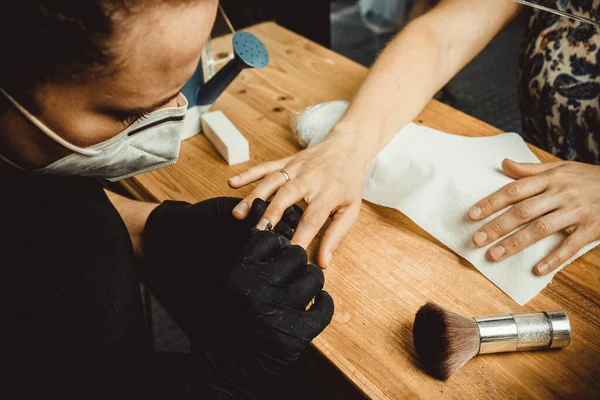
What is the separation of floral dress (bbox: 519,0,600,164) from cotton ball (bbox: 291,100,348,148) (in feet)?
2.11

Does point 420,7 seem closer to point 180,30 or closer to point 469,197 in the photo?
point 469,197

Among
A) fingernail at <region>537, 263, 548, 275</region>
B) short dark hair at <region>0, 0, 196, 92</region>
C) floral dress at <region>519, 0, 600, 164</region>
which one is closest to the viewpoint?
short dark hair at <region>0, 0, 196, 92</region>

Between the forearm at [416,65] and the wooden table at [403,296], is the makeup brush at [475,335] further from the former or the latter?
the forearm at [416,65]

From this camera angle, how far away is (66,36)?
0.51 metres

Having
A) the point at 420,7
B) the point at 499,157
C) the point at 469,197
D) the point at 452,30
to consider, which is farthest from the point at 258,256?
the point at 420,7

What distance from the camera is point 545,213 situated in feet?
2.93

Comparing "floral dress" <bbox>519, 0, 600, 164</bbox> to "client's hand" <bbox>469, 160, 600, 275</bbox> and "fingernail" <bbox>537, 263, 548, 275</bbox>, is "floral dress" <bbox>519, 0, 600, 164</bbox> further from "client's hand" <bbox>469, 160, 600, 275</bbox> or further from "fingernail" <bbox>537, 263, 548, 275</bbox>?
"fingernail" <bbox>537, 263, 548, 275</bbox>

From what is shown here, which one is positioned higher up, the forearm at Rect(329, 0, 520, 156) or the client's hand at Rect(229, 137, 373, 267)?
the forearm at Rect(329, 0, 520, 156)

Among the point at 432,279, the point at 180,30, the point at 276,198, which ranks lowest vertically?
the point at 432,279

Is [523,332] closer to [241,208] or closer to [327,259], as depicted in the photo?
[327,259]

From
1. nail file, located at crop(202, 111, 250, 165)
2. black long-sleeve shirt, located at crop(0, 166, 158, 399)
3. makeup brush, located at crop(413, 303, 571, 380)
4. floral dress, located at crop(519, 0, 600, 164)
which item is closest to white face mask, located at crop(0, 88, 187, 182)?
black long-sleeve shirt, located at crop(0, 166, 158, 399)

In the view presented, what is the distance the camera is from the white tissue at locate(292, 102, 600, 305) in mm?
854

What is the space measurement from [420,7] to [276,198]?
103cm

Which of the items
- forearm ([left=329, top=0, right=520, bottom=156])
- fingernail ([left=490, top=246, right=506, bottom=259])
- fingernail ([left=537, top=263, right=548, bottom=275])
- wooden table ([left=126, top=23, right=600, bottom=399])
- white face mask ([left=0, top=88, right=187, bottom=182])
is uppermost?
white face mask ([left=0, top=88, right=187, bottom=182])
